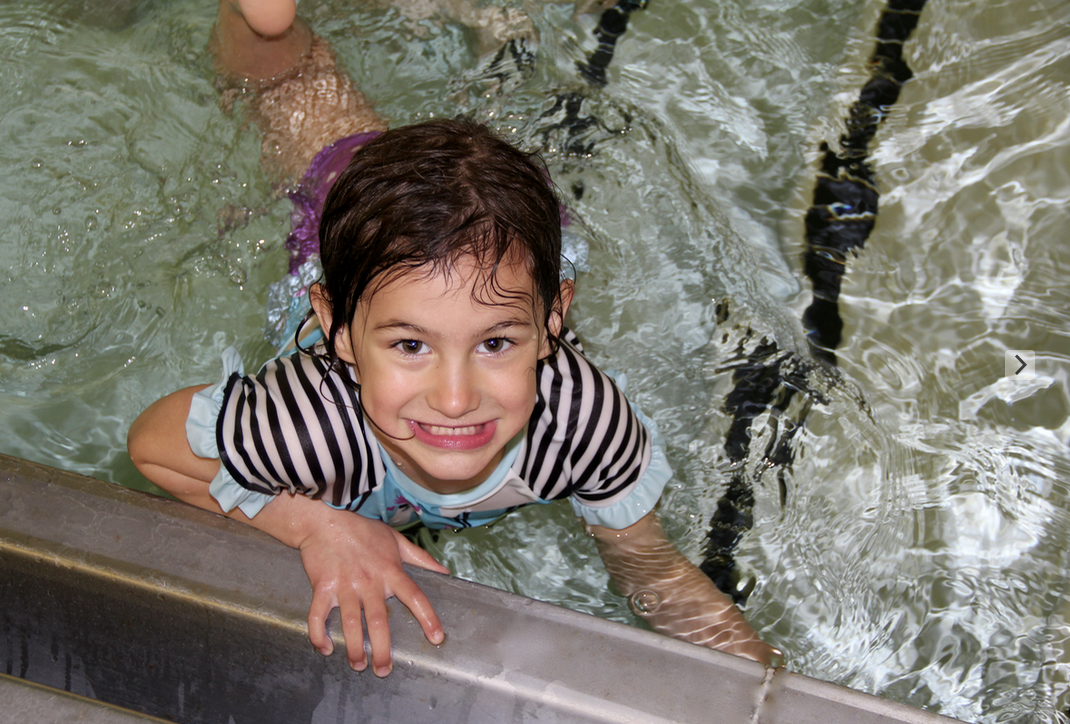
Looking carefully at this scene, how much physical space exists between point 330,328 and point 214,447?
8.2 inches

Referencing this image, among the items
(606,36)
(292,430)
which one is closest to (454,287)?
(292,430)

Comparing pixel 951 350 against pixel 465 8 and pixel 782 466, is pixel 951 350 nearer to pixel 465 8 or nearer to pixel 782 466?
pixel 782 466

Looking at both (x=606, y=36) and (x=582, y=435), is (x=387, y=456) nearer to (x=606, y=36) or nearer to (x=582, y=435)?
(x=582, y=435)

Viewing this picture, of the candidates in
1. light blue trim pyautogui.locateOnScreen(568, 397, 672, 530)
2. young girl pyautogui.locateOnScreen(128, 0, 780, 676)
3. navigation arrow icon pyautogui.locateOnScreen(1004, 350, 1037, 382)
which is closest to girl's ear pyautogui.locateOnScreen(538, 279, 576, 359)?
young girl pyautogui.locateOnScreen(128, 0, 780, 676)

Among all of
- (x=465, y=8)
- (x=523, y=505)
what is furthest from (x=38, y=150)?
(x=523, y=505)

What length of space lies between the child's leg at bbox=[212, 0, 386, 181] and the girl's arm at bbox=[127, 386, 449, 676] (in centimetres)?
67

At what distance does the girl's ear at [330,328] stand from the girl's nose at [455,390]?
159 millimetres

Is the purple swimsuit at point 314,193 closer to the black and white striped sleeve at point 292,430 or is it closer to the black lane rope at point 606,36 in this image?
the black and white striped sleeve at point 292,430

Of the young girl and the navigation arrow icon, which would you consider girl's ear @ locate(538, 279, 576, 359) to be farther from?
the navigation arrow icon

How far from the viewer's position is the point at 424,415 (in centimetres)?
100

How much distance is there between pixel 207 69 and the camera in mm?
1896

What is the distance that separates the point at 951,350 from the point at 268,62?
138 centimetres

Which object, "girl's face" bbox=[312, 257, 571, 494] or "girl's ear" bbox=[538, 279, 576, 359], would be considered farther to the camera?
"girl's ear" bbox=[538, 279, 576, 359]

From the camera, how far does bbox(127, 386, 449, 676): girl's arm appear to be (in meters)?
0.95
